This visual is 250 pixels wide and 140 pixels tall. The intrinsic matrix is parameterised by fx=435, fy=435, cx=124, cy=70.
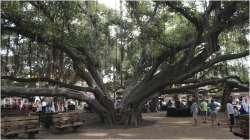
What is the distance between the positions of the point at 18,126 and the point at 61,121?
9.82ft

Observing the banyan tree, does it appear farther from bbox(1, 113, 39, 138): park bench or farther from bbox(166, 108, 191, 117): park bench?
bbox(166, 108, 191, 117): park bench

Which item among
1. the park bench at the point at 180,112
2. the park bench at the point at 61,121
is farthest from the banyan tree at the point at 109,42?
the park bench at the point at 180,112

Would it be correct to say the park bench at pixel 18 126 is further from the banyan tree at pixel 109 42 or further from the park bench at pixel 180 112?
the park bench at pixel 180 112

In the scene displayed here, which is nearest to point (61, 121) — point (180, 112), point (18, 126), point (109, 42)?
point (18, 126)

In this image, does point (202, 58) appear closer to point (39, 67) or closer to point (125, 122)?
point (125, 122)

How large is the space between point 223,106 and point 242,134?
2254 cm

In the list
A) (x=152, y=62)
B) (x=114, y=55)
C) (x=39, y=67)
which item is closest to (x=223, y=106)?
(x=114, y=55)

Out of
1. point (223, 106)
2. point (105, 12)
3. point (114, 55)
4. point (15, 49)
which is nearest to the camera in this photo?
point (15, 49)

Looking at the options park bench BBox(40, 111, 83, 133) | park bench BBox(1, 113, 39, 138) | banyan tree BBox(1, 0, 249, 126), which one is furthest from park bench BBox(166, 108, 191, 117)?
park bench BBox(1, 113, 39, 138)

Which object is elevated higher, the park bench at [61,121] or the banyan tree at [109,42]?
the banyan tree at [109,42]

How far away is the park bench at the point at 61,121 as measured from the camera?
19.0 m

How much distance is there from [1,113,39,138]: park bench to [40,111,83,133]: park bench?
168 centimetres

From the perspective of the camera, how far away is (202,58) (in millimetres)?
21391

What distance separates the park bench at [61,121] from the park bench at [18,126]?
168 cm
